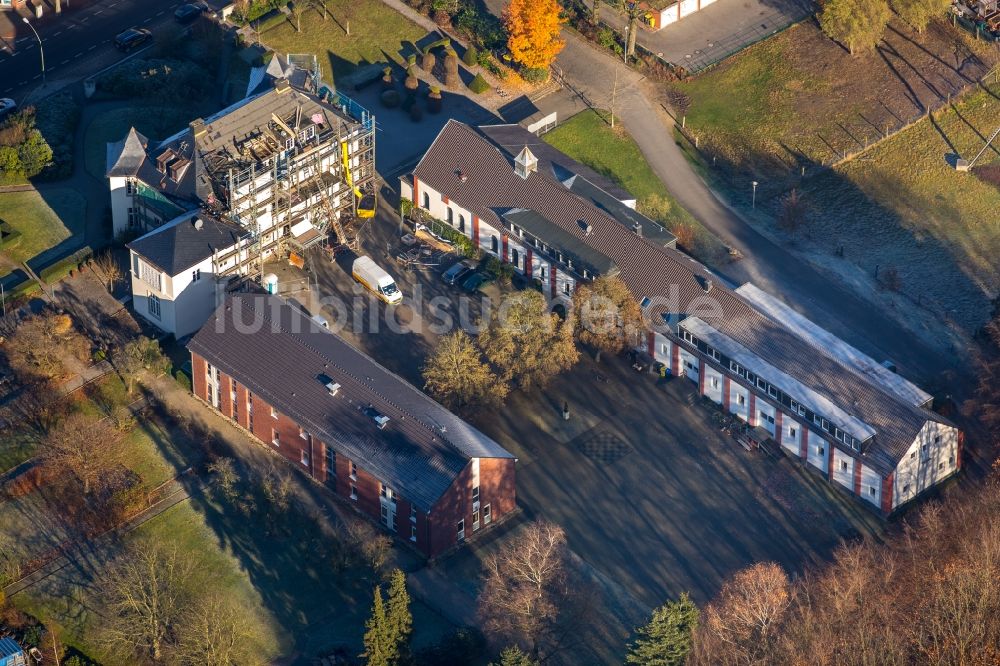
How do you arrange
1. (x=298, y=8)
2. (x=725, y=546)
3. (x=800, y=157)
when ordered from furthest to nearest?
(x=298, y=8), (x=800, y=157), (x=725, y=546)

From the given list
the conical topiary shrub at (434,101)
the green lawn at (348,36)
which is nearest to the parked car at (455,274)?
the conical topiary shrub at (434,101)

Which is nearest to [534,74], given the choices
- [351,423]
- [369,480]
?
[351,423]

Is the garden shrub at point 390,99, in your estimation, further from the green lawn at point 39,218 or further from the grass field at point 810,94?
the green lawn at point 39,218

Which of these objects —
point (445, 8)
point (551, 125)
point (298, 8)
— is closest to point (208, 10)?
point (298, 8)

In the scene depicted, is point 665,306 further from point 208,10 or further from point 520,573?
point 208,10

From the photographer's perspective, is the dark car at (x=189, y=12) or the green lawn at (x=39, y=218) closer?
the green lawn at (x=39, y=218)

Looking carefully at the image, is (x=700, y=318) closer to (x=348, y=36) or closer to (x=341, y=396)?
(x=341, y=396)
